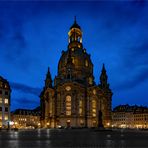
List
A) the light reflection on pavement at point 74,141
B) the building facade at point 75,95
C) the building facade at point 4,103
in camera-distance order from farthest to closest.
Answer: the building facade at point 75,95
the building facade at point 4,103
the light reflection on pavement at point 74,141

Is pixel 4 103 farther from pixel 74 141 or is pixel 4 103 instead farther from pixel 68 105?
pixel 74 141

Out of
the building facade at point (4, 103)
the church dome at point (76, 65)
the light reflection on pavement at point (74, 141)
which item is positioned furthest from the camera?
the church dome at point (76, 65)

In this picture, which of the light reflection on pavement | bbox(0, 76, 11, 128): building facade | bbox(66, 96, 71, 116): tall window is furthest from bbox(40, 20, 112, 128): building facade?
the light reflection on pavement

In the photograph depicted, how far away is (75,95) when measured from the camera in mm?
160500

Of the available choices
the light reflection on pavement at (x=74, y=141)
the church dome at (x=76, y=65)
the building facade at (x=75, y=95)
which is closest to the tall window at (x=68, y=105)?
the building facade at (x=75, y=95)

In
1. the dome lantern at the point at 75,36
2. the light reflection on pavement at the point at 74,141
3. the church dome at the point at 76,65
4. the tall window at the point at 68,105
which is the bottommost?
the light reflection on pavement at the point at 74,141

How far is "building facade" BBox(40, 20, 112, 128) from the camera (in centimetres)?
16038

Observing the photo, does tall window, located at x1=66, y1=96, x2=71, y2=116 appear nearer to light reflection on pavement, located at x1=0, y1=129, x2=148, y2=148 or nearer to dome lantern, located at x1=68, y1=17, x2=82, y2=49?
dome lantern, located at x1=68, y1=17, x2=82, y2=49

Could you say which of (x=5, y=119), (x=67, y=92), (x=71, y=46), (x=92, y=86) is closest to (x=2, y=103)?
(x=5, y=119)

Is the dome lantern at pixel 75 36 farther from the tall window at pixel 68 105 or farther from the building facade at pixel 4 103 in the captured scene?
the building facade at pixel 4 103

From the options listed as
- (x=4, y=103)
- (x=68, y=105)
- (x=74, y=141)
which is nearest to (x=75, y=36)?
(x=68, y=105)

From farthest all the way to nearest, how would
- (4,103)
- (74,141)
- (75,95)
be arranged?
(75,95) < (4,103) < (74,141)

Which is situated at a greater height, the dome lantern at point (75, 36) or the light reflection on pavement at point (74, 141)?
the dome lantern at point (75, 36)

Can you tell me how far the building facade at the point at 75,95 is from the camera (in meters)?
160
